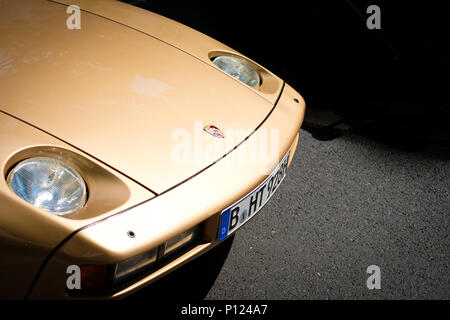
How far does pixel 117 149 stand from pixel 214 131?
14.2 inches

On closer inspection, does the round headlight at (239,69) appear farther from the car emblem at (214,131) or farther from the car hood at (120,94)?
the car emblem at (214,131)

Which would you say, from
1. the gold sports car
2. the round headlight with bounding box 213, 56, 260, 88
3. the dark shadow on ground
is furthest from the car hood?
the dark shadow on ground

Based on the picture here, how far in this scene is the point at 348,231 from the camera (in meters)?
2.16

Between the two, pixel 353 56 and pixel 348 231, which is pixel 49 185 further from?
pixel 353 56

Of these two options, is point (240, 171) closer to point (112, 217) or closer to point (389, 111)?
point (112, 217)

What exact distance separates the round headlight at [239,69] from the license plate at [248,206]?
1.53 ft

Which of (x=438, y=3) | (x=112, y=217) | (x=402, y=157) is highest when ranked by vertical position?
(x=438, y=3)

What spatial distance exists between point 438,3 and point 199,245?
314 cm

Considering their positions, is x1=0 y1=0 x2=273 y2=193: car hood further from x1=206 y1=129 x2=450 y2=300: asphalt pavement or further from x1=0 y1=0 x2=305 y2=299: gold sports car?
x1=206 y1=129 x2=450 y2=300: asphalt pavement

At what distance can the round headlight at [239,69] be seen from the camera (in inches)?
80.3

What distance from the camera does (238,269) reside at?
193 cm

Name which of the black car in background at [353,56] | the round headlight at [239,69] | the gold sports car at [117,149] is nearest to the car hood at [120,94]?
the gold sports car at [117,149]

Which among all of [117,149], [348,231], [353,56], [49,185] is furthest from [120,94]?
[353,56]
